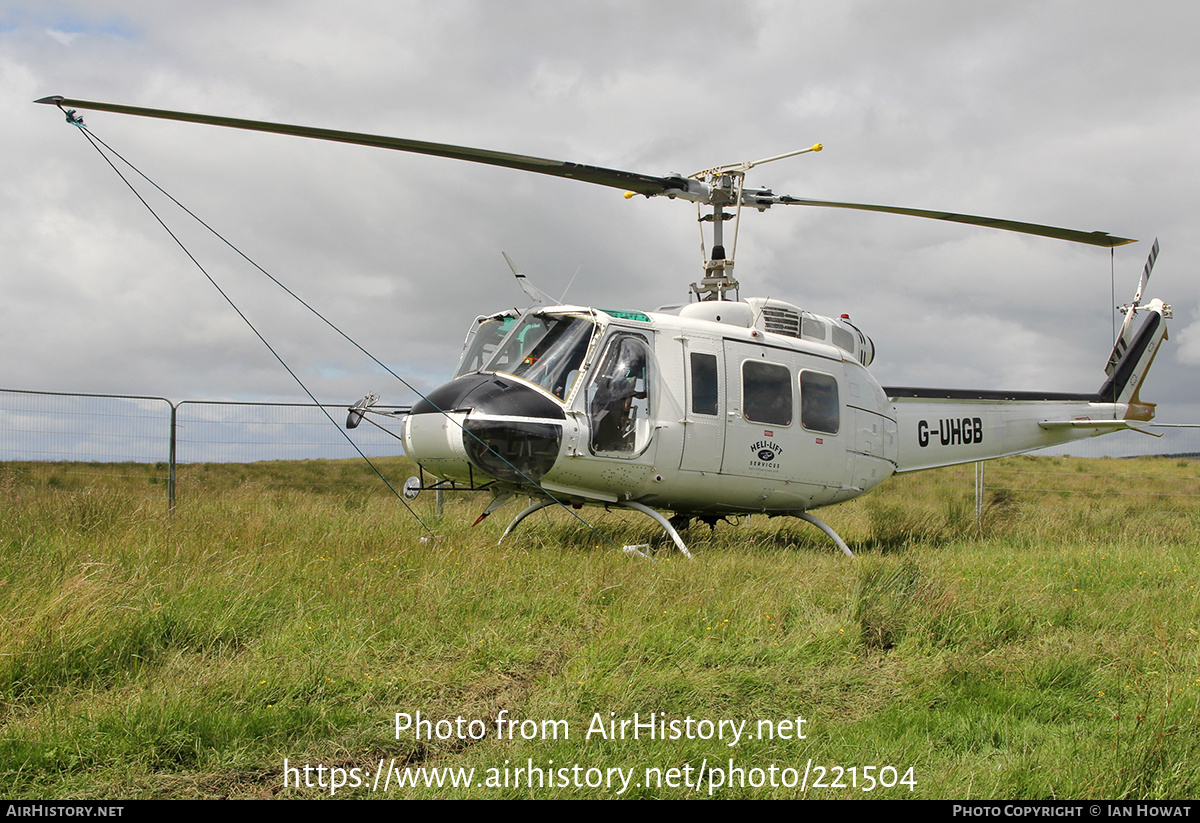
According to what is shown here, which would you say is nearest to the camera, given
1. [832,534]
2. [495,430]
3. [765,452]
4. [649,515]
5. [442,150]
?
[442,150]

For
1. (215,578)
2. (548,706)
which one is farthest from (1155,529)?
(215,578)

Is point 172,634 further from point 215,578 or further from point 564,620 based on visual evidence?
point 564,620

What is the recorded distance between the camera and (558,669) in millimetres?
5148

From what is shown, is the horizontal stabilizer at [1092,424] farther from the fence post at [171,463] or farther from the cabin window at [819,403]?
the fence post at [171,463]

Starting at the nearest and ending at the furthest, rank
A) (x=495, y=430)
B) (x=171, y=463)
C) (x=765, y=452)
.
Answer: (x=495, y=430) < (x=765, y=452) < (x=171, y=463)

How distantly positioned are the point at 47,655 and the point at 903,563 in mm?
6522

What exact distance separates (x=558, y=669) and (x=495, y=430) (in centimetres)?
316

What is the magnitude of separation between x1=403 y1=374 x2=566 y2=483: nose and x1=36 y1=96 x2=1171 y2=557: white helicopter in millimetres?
14

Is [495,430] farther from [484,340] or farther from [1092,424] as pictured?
[1092,424]

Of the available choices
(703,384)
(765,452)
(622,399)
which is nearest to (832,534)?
(765,452)

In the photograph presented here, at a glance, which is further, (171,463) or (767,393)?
(171,463)

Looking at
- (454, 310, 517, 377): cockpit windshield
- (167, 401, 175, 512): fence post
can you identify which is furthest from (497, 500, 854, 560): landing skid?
(167, 401, 175, 512): fence post

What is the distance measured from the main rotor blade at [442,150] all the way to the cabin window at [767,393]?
215 centimetres

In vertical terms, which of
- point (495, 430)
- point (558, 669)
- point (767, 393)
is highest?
point (767, 393)
